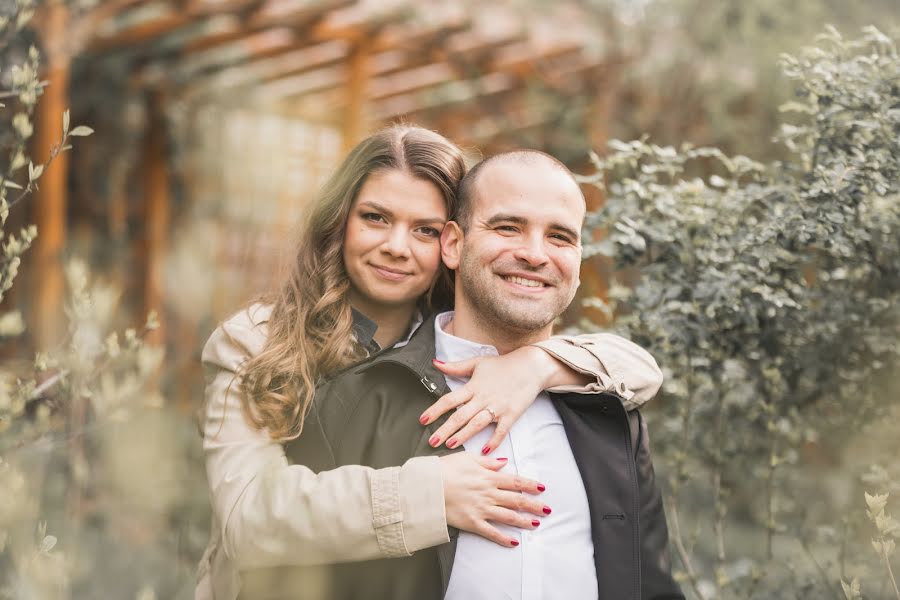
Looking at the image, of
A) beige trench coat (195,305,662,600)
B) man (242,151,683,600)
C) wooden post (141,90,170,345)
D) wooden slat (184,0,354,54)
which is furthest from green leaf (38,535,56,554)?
wooden post (141,90,170,345)

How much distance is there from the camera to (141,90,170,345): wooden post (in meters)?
8.48

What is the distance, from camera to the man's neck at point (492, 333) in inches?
93.4

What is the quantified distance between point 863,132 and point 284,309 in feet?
6.47

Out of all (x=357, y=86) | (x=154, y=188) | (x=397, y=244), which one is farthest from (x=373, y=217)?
(x=154, y=188)

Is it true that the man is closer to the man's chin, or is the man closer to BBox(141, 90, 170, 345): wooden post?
the man's chin

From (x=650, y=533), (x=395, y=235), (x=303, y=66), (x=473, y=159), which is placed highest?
(x=303, y=66)

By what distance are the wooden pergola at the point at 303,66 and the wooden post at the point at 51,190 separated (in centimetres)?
1

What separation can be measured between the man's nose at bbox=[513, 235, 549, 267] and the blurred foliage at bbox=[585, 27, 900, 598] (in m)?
0.79

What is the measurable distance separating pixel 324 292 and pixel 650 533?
3.75 feet

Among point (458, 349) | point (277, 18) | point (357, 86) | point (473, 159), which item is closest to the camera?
point (458, 349)

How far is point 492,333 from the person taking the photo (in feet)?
7.82

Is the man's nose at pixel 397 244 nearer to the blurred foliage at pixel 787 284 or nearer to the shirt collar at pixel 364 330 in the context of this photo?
the shirt collar at pixel 364 330

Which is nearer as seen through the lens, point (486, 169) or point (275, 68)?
point (486, 169)

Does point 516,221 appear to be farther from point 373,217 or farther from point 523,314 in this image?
point 373,217
